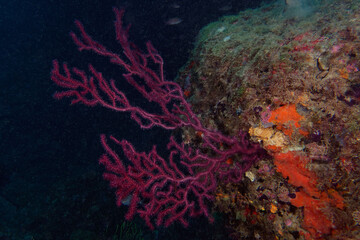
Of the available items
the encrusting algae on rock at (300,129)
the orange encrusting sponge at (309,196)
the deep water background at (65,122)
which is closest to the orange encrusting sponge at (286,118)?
the encrusting algae on rock at (300,129)

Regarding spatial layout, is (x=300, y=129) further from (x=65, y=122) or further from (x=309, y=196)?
(x=65, y=122)

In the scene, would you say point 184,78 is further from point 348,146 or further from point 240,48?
point 348,146

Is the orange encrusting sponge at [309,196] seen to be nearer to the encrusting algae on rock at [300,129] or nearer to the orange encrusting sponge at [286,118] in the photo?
the encrusting algae on rock at [300,129]

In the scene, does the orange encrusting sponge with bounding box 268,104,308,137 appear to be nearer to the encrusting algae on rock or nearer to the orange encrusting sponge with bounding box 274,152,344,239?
the encrusting algae on rock

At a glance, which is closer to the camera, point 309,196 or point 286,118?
point 309,196

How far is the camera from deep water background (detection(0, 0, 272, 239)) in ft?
23.3

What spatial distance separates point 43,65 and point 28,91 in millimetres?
2442

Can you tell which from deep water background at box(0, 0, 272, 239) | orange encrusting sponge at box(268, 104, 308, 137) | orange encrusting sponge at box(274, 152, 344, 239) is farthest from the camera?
deep water background at box(0, 0, 272, 239)

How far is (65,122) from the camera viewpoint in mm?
12133

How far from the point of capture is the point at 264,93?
8.19ft

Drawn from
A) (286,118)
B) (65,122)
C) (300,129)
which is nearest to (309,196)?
(300,129)

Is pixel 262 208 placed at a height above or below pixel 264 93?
below

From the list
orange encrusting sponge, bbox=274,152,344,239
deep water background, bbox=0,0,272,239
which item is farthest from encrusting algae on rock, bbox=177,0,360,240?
deep water background, bbox=0,0,272,239

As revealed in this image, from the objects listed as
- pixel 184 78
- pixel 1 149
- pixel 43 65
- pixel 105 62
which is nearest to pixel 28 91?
pixel 43 65
